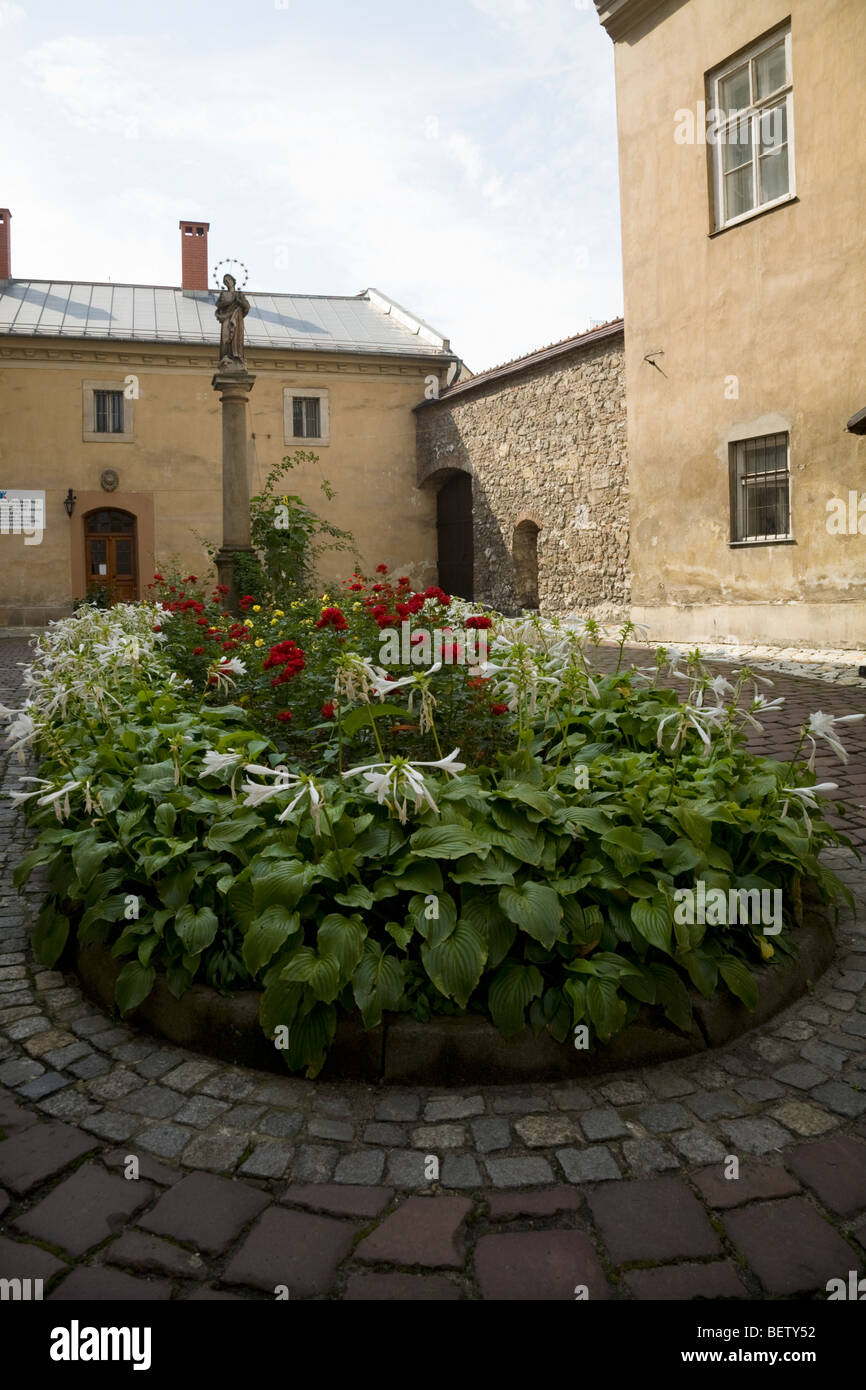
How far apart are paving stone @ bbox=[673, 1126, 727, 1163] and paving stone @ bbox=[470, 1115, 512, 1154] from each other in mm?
409

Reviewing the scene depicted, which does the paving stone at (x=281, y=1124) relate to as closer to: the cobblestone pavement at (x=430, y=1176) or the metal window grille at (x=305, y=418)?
the cobblestone pavement at (x=430, y=1176)

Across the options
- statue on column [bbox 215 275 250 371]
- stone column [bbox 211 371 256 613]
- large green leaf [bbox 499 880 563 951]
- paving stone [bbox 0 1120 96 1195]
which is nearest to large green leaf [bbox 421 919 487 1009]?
large green leaf [bbox 499 880 563 951]

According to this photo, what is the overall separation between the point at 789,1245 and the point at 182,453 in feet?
66.5

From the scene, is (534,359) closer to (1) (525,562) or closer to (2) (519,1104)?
(1) (525,562)

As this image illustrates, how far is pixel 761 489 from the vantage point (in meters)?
11.5

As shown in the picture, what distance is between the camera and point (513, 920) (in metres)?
2.62

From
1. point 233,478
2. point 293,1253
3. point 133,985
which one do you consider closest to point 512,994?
point 293,1253

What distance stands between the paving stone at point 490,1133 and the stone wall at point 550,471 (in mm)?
12540

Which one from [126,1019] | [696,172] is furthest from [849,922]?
[696,172]

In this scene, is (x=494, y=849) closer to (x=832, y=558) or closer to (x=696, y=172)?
(x=832, y=558)

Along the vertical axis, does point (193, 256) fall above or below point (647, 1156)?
above

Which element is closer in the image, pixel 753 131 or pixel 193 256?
pixel 753 131

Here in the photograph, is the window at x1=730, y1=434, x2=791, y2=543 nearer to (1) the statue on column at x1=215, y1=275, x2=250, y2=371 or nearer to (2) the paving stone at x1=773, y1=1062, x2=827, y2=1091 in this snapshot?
(1) the statue on column at x1=215, y1=275, x2=250, y2=371
